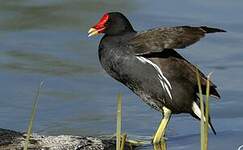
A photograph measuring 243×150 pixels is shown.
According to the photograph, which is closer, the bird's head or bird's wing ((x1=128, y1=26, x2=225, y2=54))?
bird's wing ((x1=128, y1=26, x2=225, y2=54))

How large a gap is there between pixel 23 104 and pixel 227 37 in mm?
2639

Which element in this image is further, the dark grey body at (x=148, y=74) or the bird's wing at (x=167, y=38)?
the dark grey body at (x=148, y=74)

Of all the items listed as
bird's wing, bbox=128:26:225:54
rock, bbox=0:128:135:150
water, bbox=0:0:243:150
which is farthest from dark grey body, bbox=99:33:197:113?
rock, bbox=0:128:135:150

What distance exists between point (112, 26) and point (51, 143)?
1.35m

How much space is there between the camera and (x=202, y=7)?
11141mm

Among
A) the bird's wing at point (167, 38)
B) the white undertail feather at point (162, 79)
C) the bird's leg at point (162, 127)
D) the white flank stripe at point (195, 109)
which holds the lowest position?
the bird's leg at point (162, 127)

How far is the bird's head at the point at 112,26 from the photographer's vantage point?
783 cm

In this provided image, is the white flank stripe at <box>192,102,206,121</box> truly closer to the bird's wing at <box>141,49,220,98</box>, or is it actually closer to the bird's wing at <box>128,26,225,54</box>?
the bird's wing at <box>141,49,220,98</box>

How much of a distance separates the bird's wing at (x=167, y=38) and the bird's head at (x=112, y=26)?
0.36 meters

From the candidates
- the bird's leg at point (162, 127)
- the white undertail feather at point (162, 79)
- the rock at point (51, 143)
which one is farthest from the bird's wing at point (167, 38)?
the rock at point (51, 143)

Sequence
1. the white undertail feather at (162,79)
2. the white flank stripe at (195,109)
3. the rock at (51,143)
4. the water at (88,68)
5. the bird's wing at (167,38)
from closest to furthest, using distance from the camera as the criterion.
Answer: the rock at (51,143) < the bird's wing at (167,38) < the white undertail feather at (162,79) < the white flank stripe at (195,109) < the water at (88,68)

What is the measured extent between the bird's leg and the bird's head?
694mm

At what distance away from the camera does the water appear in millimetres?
8094

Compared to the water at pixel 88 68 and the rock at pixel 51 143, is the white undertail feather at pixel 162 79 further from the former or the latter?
the rock at pixel 51 143
